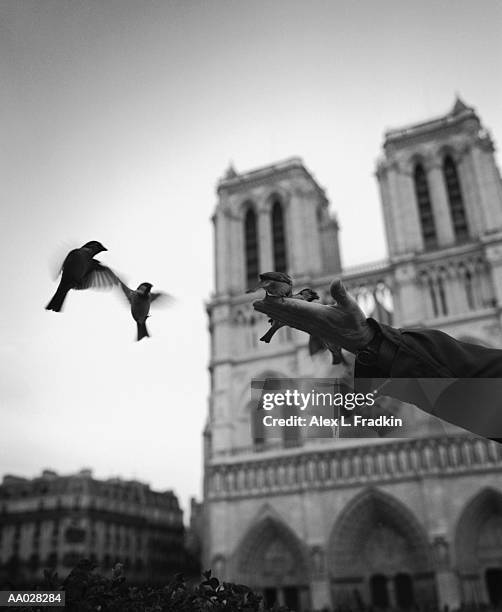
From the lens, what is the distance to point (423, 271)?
3009 cm

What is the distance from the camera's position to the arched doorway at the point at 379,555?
2567 centimetres

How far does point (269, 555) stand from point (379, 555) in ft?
16.0

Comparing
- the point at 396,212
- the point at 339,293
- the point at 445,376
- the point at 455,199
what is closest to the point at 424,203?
the point at 455,199

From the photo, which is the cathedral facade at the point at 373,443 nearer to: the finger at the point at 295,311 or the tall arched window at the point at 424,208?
the tall arched window at the point at 424,208

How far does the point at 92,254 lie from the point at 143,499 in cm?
4772

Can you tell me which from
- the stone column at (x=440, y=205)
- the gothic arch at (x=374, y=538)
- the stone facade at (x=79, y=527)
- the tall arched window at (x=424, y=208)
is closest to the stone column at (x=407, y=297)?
the tall arched window at (x=424, y=208)

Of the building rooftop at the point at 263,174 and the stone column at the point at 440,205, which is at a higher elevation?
the building rooftop at the point at 263,174

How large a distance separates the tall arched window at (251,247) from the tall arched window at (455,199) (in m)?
10.4

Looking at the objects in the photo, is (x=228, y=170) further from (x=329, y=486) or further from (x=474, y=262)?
(x=329, y=486)

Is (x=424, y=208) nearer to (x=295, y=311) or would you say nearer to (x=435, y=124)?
(x=435, y=124)

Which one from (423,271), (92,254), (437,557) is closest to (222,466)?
(437,557)

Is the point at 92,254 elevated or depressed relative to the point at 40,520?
depressed

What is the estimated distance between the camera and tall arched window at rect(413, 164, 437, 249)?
103ft

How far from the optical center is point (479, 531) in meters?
25.7
